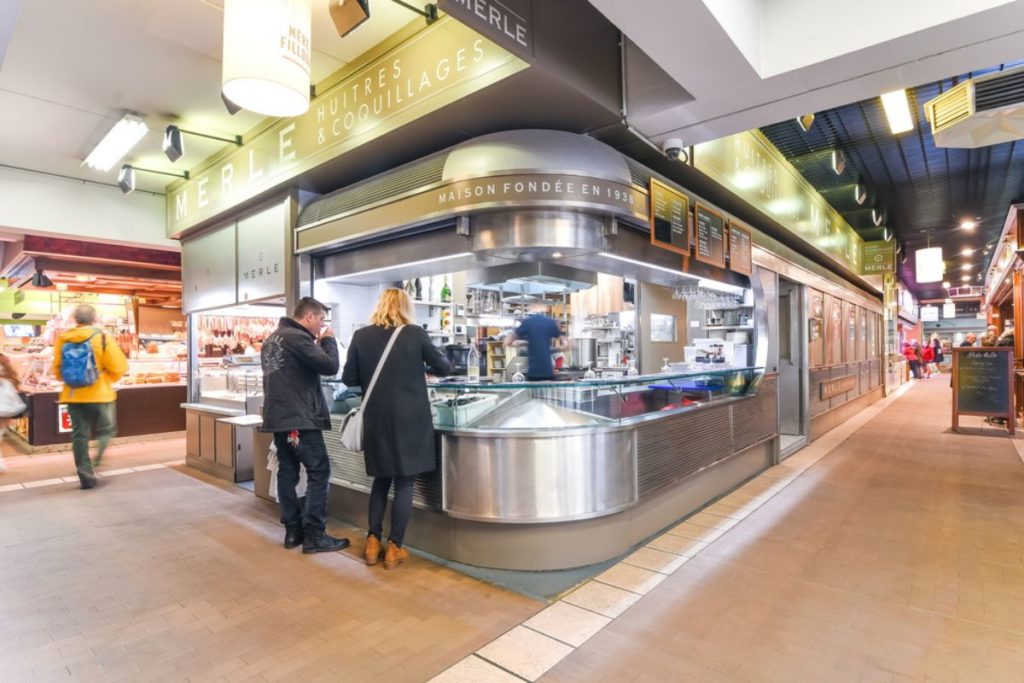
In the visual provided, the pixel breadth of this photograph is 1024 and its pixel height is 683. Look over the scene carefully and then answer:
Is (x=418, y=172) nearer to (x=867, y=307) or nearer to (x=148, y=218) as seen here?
(x=148, y=218)

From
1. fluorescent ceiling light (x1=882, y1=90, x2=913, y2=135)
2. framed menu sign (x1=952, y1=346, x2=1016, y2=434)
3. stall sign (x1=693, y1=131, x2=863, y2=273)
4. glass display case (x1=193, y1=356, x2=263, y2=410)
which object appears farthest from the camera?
framed menu sign (x1=952, y1=346, x2=1016, y2=434)

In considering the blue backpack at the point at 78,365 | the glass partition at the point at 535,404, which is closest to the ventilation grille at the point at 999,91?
the glass partition at the point at 535,404

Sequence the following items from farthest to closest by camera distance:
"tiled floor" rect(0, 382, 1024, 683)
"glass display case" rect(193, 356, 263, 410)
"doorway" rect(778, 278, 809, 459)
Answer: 1. "doorway" rect(778, 278, 809, 459)
2. "glass display case" rect(193, 356, 263, 410)
3. "tiled floor" rect(0, 382, 1024, 683)

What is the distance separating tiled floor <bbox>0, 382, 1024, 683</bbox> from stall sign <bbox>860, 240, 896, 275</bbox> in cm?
833

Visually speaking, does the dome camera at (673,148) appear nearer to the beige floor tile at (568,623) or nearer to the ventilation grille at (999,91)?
the ventilation grille at (999,91)

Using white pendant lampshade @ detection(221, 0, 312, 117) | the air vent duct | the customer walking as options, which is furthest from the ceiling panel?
white pendant lampshade @ detection(221, 0, 312, 117)

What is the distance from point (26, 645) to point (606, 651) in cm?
258

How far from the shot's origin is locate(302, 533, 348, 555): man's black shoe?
342 cm

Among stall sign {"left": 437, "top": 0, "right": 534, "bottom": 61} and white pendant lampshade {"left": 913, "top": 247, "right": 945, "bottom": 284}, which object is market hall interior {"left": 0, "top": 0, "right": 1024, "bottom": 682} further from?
white pendant lampshade {"left": 913, "top": 247, "right": 945, "bottom": 284}

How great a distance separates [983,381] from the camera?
8086 millimetres

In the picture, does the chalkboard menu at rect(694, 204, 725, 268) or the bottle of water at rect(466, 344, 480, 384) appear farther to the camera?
the bottle of water at rect(466, 344, 480, 384)

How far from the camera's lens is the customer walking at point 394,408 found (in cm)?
306

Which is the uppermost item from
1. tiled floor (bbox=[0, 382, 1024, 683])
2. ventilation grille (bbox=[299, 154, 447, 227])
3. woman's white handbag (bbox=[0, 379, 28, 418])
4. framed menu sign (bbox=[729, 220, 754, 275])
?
ventilation grille (bbox=[299, 154, 447, 227])

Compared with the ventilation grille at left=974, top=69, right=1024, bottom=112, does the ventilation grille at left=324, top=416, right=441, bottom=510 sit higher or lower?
lower
